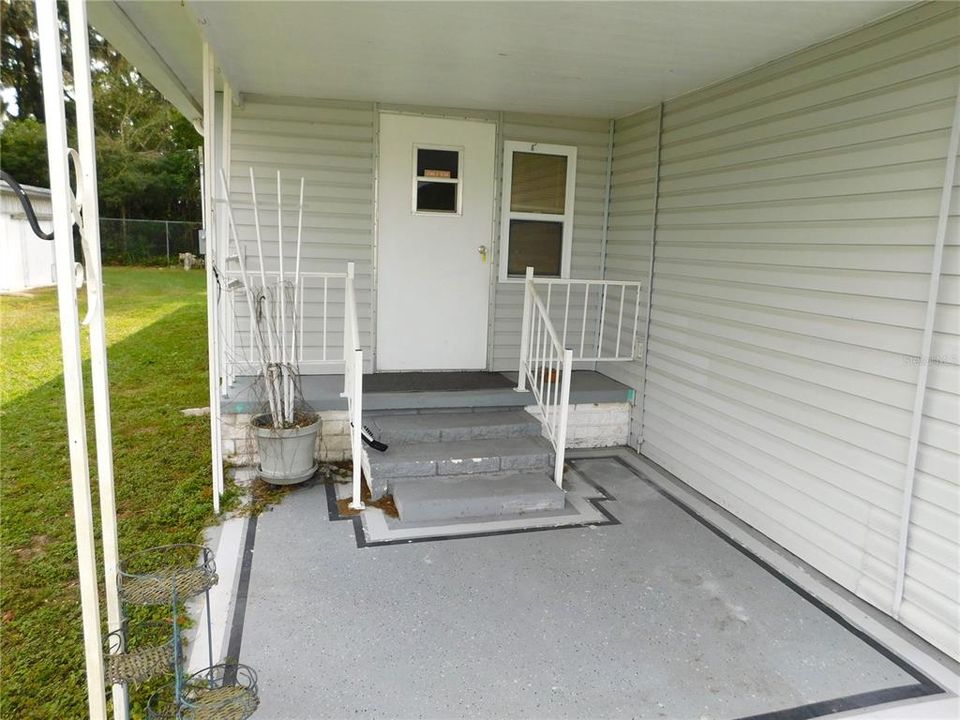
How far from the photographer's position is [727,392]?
3631 mm

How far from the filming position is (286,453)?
11.8 ft

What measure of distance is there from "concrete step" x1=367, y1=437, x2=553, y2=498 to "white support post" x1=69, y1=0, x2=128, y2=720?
74.0 inches

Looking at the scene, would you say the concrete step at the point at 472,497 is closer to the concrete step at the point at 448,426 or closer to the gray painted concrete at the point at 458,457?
the gray painted concrete at the point at 458,457

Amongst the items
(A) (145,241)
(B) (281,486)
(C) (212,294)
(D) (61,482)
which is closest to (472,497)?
(B) (281,486)

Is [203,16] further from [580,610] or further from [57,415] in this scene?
[57,415]

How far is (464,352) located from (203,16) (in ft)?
9.28

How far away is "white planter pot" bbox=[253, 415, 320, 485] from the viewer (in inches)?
140

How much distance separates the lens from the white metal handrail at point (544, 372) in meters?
3.75

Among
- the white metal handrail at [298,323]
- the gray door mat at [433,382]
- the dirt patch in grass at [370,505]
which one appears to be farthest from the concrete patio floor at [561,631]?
the white metal handrail at [298,323]

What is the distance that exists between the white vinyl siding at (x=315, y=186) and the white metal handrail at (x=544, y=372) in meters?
1.22

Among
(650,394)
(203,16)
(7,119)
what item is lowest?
(650,394)

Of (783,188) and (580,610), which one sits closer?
(580,610)

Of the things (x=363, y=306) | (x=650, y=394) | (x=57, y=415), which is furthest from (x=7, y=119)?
(x=650, y=394)

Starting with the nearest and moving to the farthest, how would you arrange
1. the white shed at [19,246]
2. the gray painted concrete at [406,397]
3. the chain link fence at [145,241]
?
the gray painted concrete at [406,397] → the white shed at [19,246] → the chain link fence at [145,241]
